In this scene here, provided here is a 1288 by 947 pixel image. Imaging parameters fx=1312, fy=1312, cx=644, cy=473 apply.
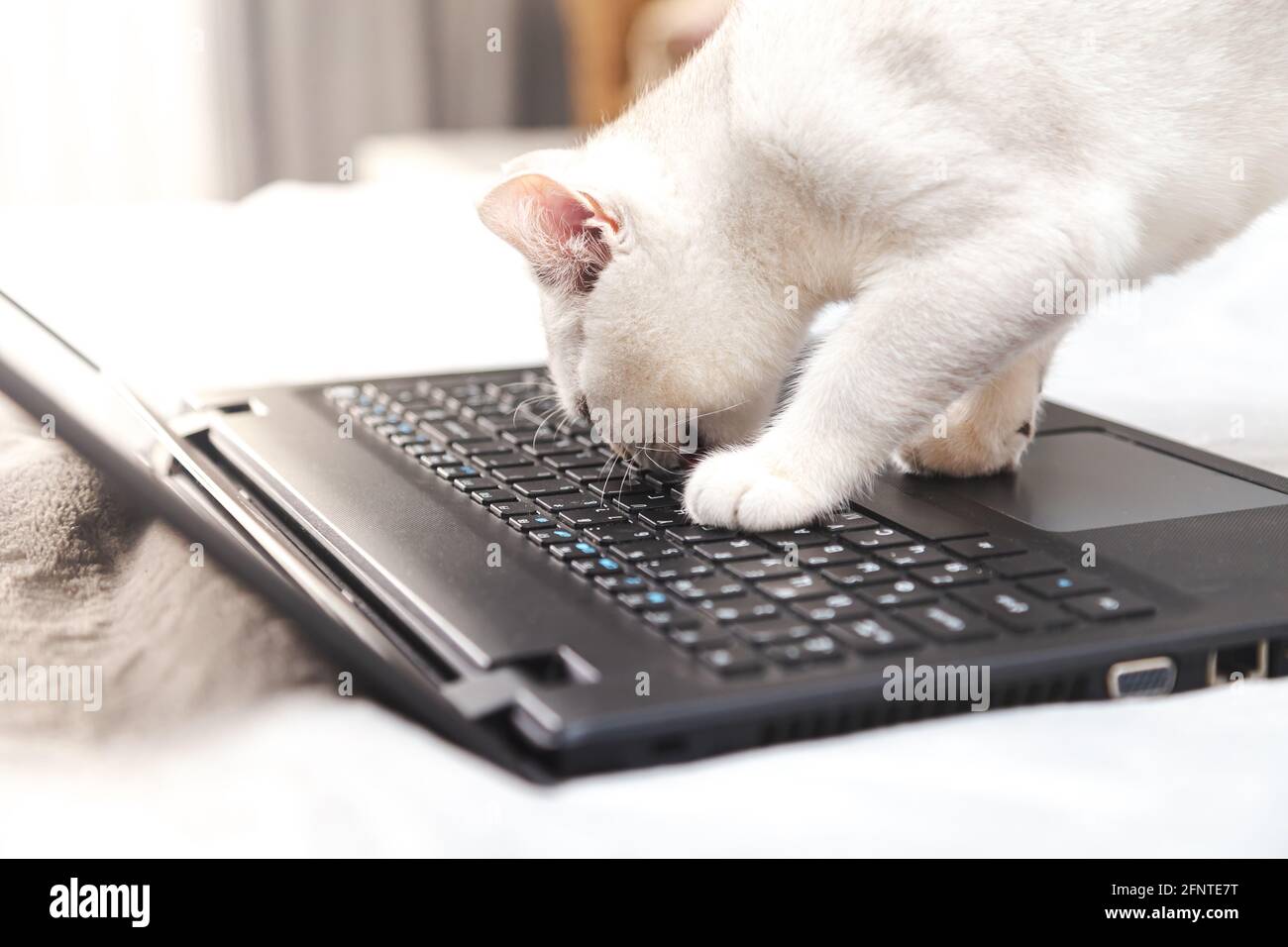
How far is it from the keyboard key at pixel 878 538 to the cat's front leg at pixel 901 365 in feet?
0.31

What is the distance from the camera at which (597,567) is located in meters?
0.67

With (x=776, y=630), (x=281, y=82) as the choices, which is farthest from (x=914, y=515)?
(x=281, y=82)

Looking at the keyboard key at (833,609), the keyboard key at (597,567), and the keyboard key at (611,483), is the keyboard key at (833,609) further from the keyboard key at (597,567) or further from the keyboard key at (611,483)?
the keyboard key at (611,483)

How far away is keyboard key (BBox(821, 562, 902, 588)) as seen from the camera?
64 cm

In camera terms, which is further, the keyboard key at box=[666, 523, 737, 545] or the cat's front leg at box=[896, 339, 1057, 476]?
the cat's front leg at box=[896, 339, 1057, 476]

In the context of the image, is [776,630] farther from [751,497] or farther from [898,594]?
[751,497]

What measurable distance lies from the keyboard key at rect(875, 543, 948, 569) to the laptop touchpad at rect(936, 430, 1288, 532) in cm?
12

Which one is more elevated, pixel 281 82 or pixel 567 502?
pixel 281 82

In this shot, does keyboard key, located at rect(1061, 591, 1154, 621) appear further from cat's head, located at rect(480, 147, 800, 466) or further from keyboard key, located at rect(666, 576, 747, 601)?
cat's head, located at rect(480, 147, 800, 466)

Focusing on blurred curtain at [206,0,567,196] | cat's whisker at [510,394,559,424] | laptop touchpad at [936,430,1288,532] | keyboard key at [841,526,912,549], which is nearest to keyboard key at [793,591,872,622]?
keyboard key at [841,526,912,549]

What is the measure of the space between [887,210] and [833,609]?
402 mm

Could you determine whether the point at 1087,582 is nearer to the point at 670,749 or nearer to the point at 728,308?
the point at 670,749

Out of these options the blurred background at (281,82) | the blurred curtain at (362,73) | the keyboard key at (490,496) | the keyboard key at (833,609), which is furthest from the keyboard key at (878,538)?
the blurred curtain at (362,73)

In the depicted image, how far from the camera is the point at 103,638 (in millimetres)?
654
